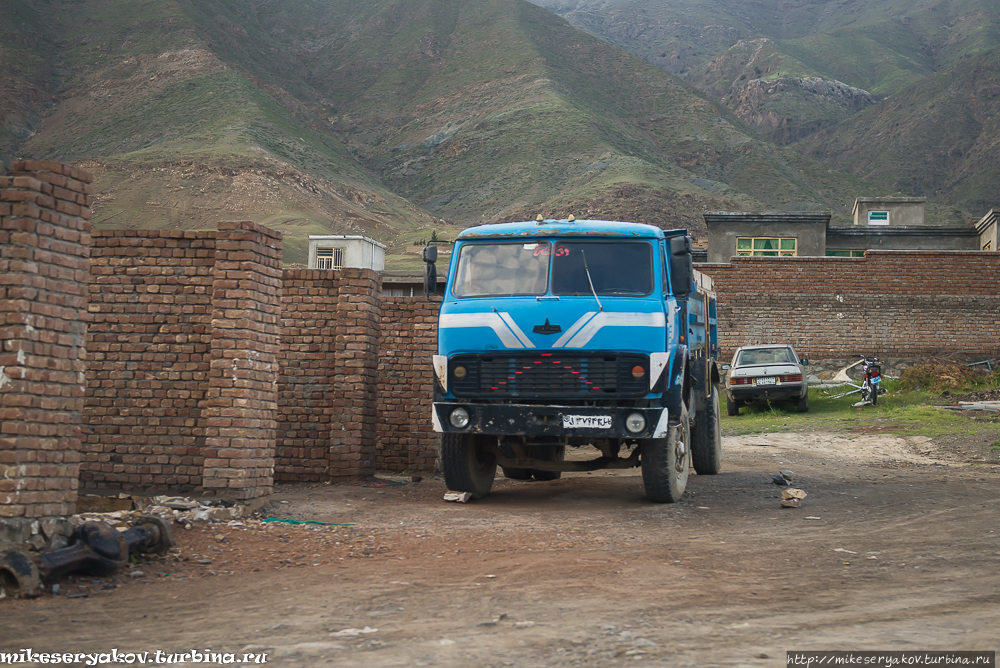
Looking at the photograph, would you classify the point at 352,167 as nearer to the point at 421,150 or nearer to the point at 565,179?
the point at 421,150

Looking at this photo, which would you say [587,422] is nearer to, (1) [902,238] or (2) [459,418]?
(2) [459,418]

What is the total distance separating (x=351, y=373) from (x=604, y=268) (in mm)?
3379

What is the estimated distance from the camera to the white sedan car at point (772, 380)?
20047 mm

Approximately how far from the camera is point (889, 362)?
2417 cm

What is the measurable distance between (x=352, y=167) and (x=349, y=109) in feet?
125

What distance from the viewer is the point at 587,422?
8.24 metres

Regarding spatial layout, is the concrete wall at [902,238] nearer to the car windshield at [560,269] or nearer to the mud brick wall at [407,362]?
the mud brick wall at [407,362]

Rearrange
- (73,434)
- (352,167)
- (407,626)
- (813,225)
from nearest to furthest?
(407,626), (73,434), (813,225), (352,167)

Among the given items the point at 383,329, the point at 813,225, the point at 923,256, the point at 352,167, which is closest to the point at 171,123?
the point at 352,167

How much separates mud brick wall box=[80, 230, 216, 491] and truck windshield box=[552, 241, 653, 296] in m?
3.30

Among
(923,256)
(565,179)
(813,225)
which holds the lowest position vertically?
(923,256)

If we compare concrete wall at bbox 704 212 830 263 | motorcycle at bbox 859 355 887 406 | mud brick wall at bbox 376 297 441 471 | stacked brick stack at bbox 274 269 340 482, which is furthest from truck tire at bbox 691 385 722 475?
concrete wall at bbox 704 212 830 263

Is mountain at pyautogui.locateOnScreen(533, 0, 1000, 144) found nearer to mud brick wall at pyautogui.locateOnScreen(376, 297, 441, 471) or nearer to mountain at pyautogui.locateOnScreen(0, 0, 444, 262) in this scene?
mountain at pyautogui.locateOnScreen(0, 0, 444, 262)

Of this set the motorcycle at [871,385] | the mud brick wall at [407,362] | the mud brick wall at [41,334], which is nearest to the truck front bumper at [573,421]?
the mud brick wall at [407,362]
